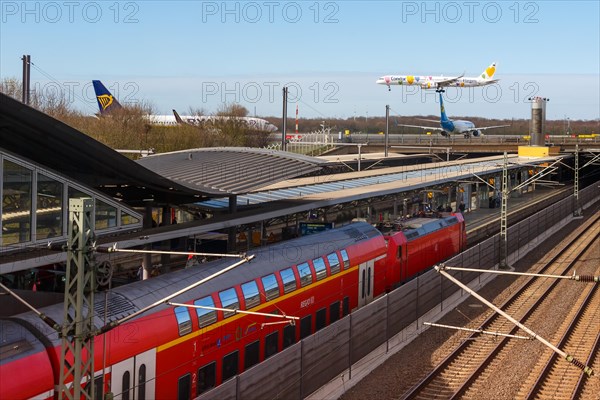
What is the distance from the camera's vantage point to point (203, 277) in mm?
14922

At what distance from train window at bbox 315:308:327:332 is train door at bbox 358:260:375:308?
269cm

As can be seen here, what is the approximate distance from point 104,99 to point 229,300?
2126 inches

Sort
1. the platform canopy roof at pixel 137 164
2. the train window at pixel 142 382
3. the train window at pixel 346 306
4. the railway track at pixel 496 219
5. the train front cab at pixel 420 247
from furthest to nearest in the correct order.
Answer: the railway track at pixel 496 219
the train front cab at pixel 420 247
the train window at pixel 346 306
the platform canopy roof at pixel 137 164
the train window at pixel 142 382

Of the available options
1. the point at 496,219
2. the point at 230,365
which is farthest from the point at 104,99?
the point at 230,365

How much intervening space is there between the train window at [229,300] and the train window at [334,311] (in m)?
5.50

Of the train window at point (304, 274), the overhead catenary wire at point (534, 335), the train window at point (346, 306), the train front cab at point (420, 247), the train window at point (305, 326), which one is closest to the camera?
the overhead catenary wire at point (534, 335)

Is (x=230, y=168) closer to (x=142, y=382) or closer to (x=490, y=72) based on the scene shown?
(x=142, y=382)

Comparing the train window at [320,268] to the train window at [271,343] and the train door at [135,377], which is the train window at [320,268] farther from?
the train door at [135,377]

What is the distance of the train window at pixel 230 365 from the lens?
14750 millimetres

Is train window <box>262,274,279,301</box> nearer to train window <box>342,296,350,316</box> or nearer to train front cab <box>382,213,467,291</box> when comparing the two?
train window <box>342,296,350,316</box>

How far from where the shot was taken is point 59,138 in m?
15.2

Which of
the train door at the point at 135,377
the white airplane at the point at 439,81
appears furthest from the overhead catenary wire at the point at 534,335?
the white airplane at the point at 439,81

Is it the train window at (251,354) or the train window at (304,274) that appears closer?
the train window at (251,354)

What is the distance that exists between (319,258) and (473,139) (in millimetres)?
92345
